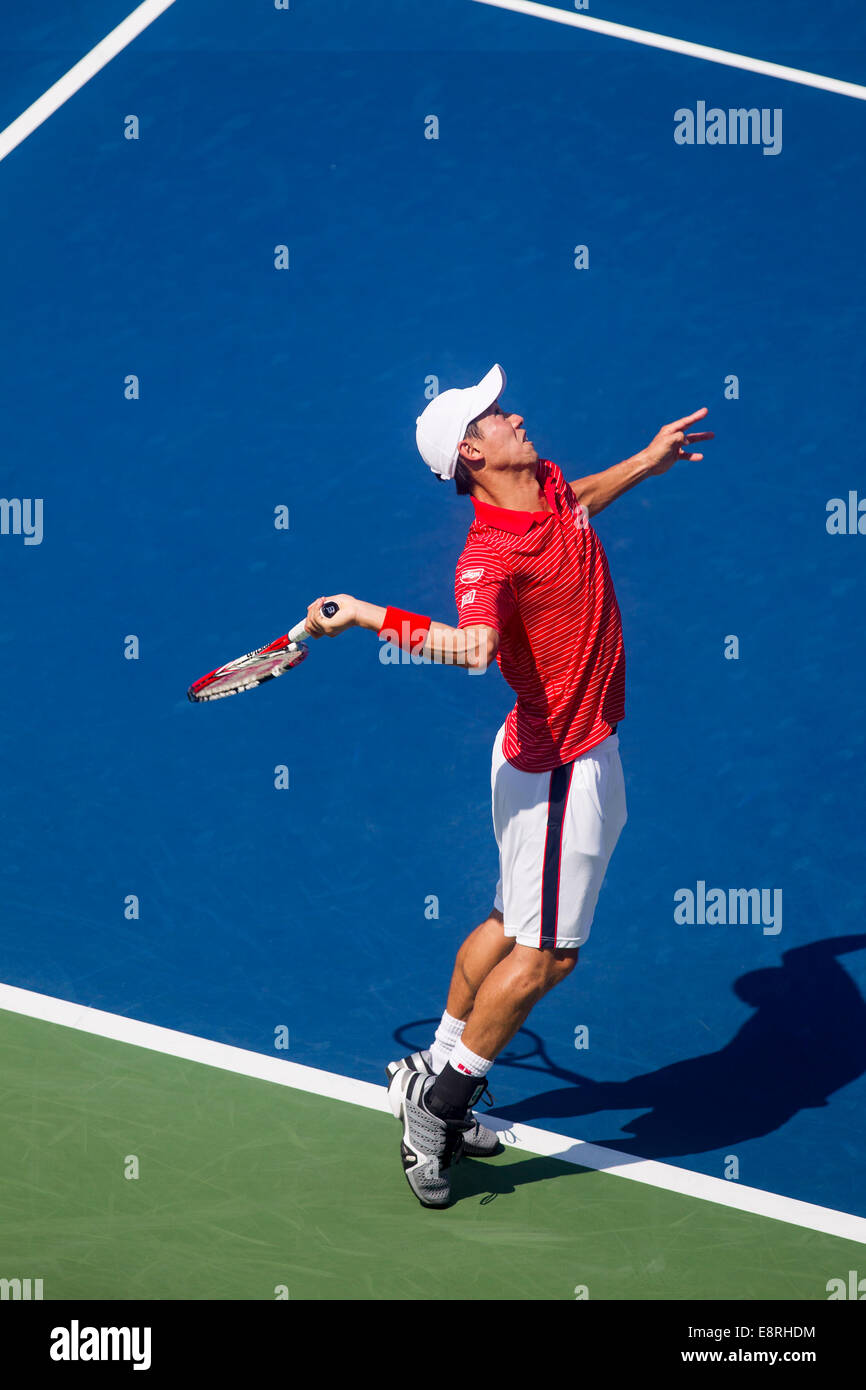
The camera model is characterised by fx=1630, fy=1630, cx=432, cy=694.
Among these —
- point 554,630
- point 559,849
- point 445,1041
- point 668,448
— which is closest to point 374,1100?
point 445,1041

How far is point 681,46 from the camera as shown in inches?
430

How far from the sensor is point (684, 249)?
9820 millimetres

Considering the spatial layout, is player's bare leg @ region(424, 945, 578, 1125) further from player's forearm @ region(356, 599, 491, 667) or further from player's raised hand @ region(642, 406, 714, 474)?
player's raised hand @ region(642, 406, 714, 474)

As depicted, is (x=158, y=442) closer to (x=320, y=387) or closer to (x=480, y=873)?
(x=320, y=387)

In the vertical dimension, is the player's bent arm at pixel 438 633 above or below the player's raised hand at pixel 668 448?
below

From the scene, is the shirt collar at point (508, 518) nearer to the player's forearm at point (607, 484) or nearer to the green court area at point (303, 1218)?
the player's forearm at point (607, 484)

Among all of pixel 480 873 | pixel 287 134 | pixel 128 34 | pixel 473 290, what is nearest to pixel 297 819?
pixel 480 873

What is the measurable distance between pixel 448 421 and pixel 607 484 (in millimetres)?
773

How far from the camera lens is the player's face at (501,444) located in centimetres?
529

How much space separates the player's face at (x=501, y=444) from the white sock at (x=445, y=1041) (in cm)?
192

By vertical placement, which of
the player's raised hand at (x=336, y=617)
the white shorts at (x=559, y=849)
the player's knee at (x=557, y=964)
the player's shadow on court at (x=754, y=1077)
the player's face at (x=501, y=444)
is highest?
the player's face at (x=501, y=444)

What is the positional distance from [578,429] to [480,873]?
2982 mm

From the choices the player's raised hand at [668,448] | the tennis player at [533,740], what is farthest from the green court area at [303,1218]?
the player's raised hand at [668,448]

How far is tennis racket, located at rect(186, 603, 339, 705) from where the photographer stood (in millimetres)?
5133
